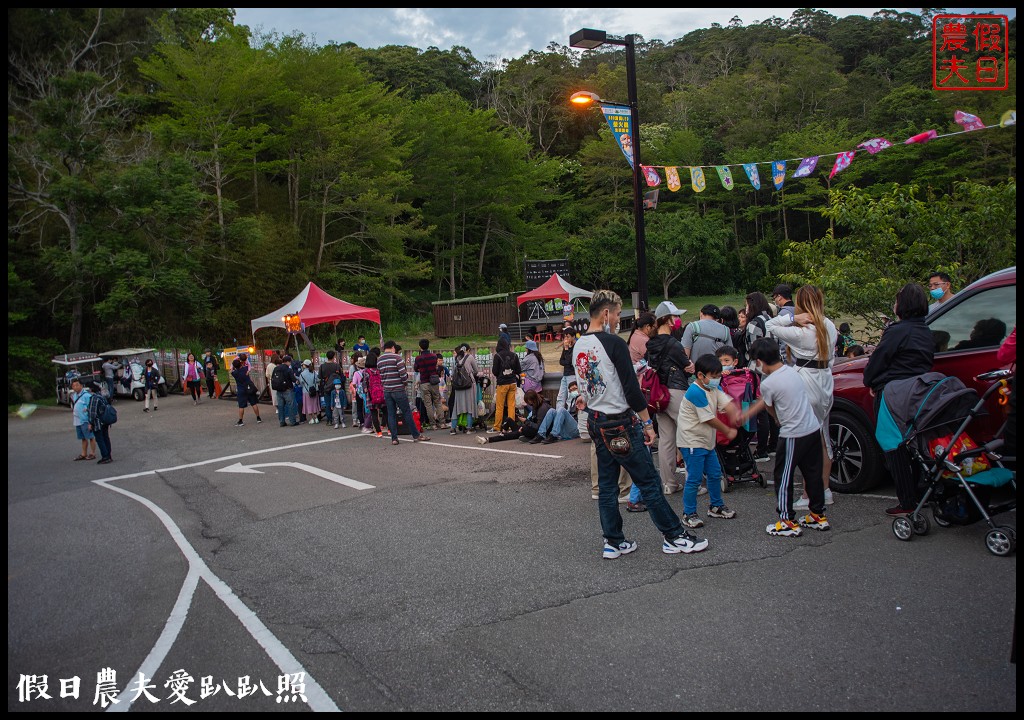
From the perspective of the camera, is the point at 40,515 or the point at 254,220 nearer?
the point at 40,515

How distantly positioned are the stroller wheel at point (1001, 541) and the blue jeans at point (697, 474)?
2002 mm

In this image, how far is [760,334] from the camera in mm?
8367

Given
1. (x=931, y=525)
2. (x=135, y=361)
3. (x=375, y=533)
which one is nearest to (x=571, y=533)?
(x=375, y=533)

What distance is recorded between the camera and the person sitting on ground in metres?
11.7

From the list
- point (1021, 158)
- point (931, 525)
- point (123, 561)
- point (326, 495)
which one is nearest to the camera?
point (1021, 158)

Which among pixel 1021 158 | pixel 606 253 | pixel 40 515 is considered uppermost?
pixel 606 253

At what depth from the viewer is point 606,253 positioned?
1799 inches

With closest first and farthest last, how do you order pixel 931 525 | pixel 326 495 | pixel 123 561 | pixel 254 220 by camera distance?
pixel 931 525, pixel 123 561, pixel 326 495, pixel 254 220

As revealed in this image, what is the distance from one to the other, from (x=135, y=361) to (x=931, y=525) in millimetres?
26437

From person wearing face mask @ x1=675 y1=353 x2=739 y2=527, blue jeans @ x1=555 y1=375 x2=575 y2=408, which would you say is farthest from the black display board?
person wearing face mask @ x1=675 y1=353 x2=739 y2=527

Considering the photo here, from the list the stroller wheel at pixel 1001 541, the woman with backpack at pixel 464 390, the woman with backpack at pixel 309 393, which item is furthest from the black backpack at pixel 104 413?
the stroller wheel at pixel 1001 541

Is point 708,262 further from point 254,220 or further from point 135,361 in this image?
point 135,361

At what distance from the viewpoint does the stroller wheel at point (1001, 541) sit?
16.1 feet

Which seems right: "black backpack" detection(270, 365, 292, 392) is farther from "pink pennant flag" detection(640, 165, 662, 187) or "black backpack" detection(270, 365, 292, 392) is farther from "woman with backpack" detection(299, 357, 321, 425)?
"pink pennant flag" detection(640, 165, 662, 187)
